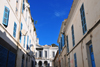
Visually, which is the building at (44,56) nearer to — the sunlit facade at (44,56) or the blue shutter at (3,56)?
the sunlit facade at (44,56)

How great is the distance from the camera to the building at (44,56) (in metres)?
42.9

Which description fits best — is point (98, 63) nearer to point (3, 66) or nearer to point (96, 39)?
point (96, 39)

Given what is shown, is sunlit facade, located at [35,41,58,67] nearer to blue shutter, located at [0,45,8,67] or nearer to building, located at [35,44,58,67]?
building, located at [35,44,58,67]

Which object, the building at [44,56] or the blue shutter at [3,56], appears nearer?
the blue shutter at [3,56]

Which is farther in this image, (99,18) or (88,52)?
A: (88,52)

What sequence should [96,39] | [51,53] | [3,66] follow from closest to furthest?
A: [96,39]
[3,66]
[51,53]

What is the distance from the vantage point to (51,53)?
145 feet

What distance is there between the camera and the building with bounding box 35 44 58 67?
42938 mm

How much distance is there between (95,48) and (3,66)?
242 inches

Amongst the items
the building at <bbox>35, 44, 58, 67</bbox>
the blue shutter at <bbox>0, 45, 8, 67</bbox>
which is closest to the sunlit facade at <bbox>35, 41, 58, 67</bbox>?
the building at <bbox>35, 44, 58, 67</bbox>

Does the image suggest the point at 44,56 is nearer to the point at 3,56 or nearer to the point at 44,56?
the point at 44,56

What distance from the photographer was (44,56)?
43625mm

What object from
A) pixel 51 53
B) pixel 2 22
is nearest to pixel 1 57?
pixel 2 22

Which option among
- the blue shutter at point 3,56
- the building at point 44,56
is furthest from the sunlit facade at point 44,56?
the blue shutter at point 3,56
